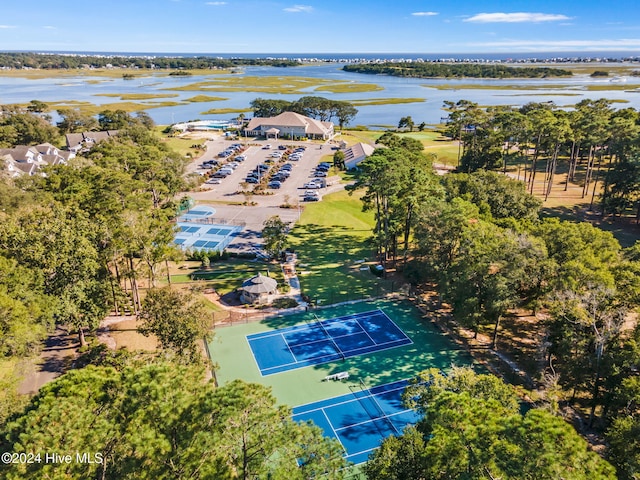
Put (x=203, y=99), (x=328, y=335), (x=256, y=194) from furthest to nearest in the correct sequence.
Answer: (x=203, y=99) → (x=256, y=194) → (x=328, y=335)

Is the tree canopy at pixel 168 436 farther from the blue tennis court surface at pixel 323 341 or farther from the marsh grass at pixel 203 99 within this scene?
the marsh grass at pixel 203 99

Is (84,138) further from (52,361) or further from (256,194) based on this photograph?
(52,361)

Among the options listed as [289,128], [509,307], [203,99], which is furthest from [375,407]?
[203,99]

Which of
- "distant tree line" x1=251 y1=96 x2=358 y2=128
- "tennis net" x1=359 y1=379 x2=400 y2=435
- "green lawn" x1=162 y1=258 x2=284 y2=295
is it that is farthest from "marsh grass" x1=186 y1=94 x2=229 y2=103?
"tennis net" x1=359 y1=379 x2=400 y2=435

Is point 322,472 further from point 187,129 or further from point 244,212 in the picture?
point 187,129

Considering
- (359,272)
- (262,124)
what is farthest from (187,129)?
(359,272)

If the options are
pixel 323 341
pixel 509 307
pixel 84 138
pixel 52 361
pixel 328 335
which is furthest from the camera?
pixel 84 138

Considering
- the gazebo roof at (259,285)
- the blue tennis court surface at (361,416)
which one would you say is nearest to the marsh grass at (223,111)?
the gazebo roof at (259,285)
